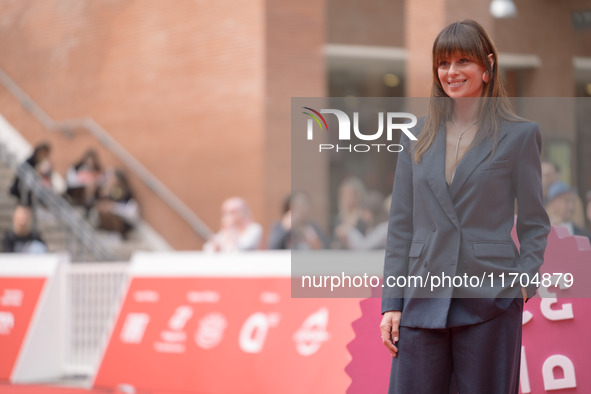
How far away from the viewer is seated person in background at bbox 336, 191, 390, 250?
28.5 feet

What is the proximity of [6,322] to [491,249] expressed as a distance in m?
6.92

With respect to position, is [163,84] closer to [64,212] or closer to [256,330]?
[64,212]

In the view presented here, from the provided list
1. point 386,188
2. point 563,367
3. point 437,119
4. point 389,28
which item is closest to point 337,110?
point 437,119

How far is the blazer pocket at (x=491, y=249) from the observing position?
Answer: 3404 mm

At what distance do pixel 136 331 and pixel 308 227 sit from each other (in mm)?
1769

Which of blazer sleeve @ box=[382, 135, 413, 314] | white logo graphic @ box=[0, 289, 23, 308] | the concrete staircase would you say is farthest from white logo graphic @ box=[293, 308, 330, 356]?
the concrete staircase

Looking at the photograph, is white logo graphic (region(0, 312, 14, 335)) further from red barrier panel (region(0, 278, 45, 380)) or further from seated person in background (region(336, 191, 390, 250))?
seated person in background (region(336, 191, 390, 250))

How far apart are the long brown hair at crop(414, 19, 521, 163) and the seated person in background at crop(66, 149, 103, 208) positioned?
13.5m

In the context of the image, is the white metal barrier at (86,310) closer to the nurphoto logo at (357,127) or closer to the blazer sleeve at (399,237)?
the nurphoto logo at (357,127)

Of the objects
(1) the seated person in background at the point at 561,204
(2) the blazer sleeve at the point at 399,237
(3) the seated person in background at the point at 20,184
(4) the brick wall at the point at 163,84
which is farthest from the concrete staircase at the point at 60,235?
(2) the blazer sleeve at the point at 399,237

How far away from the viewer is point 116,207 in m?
16.7

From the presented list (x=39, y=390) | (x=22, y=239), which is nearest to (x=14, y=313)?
(x=39, y=390)

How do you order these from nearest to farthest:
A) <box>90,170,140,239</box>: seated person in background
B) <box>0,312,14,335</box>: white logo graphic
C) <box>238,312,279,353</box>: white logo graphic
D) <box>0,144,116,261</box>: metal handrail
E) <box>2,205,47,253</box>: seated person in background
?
<box>238,312,279,353</box>: white logo graphic < <box>0,312,14,335</box>: white logo graphic < <box>2,205,47,253</box>: seated person in background < <box>0,144,116,261</box>: metal handrail < <box>90,170,140,239</box>: seated person in background

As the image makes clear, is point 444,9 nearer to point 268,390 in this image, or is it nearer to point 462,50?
point 268,390
